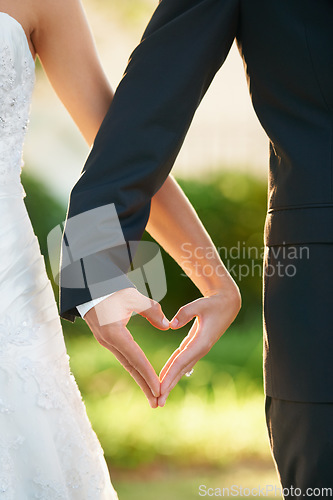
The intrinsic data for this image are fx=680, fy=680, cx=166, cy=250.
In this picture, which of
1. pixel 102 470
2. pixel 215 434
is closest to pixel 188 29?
pixel 102 470

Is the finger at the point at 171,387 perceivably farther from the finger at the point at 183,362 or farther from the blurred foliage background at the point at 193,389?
the blurred foliage background at the point at 193,389

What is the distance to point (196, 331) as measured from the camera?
3.88 ft

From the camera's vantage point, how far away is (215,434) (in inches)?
167

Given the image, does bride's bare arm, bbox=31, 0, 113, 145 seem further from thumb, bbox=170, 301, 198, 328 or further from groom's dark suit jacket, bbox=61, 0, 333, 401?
thumb, bbox=170, 301, 198, 328

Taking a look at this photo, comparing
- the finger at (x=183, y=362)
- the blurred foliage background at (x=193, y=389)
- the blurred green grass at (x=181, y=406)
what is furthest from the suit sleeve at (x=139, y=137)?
the blurred green grass at (x=181, y=406)

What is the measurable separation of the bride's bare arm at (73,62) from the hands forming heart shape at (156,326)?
1.56 feet

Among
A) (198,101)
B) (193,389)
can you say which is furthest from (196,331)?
(193,389)

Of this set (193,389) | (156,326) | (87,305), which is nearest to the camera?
(87,305)

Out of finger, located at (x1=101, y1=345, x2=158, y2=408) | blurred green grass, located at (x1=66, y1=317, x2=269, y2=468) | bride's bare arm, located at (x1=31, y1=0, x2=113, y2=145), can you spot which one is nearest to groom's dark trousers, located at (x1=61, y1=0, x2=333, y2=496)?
finger, located at (x1=101, y1=345, x2=158, y2=408)

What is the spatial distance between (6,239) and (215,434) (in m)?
3.13

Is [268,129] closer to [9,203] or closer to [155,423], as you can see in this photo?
[9,203]

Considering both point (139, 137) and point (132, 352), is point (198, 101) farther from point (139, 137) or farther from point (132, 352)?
point (132, 352)

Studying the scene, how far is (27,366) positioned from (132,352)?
39cm

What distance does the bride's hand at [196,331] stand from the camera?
→ 1.15 metres
